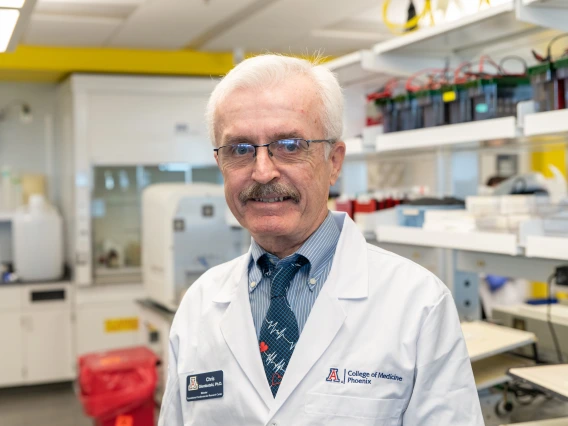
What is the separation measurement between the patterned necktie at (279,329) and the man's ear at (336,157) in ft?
0.62

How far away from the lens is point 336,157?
1393 mm

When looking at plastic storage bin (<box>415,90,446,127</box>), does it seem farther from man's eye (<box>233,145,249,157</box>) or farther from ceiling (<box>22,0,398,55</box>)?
ceiling (<box>22,0,398,55</box>)

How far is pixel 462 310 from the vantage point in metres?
2.84

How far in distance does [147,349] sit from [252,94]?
2952 mm

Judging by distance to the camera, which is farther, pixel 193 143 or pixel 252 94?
pixel 193 143

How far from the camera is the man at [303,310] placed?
120 cm

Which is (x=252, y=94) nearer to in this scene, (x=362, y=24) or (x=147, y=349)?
(x=147, y=349)

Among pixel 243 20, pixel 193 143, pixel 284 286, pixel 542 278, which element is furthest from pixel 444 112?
pixel 193 143

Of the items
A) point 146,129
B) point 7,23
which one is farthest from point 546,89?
point 146,129

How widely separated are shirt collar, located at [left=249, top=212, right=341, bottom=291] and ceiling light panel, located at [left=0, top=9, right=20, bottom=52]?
1.79 meters

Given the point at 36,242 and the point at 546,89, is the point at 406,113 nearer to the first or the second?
the point at 546,89

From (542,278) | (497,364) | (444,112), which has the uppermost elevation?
(444,112)

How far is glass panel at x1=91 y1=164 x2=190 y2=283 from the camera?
540 cm

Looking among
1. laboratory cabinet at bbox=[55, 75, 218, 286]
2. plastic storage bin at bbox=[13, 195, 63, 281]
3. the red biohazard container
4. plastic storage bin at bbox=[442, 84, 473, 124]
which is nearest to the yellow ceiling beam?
laboratory cabinet at bbox=[55, 75, 218, 286]
